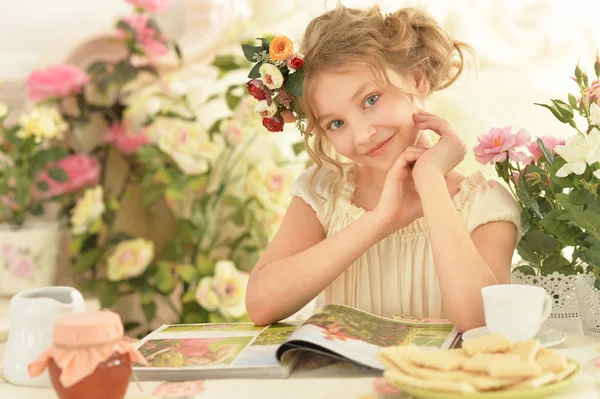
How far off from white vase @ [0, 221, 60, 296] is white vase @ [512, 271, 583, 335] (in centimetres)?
150

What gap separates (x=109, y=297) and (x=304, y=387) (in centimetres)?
150

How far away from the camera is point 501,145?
1.18m

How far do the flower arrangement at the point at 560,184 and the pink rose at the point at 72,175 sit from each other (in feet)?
4.75

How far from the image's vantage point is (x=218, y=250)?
2.34 meters

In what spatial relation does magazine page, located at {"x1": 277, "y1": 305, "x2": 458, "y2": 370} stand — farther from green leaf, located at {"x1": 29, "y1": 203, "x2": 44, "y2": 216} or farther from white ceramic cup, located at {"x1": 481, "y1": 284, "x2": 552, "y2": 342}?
green leaf, located at {"x1": 29, "y1": 203, "x2": 44, "y2": 216}

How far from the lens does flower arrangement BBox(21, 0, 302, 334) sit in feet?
7.14

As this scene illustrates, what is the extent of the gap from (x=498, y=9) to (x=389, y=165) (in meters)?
1.13

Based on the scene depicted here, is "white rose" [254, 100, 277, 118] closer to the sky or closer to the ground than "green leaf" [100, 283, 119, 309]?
closer to the sky

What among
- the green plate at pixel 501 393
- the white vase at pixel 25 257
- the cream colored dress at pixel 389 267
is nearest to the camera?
the green plate at pixel 501 393

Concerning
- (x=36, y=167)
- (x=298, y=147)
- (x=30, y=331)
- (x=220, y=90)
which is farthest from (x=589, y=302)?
(x=36, y=167)

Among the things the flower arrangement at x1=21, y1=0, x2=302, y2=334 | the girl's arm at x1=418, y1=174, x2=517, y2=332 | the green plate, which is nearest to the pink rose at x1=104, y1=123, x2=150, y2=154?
the flower arrangement at x1=21, y1=0, x2=302, y2=334

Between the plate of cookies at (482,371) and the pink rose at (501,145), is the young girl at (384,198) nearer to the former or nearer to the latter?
the pink rose at (501,145)

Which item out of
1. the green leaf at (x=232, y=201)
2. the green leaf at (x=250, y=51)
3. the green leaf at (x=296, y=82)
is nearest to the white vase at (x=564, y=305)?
the green leaf at (x=296, y=82)

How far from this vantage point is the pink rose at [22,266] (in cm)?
212
